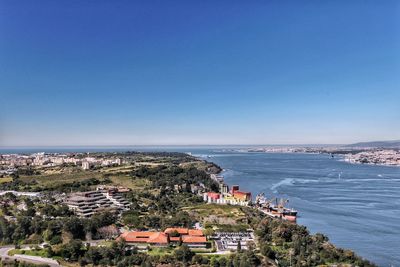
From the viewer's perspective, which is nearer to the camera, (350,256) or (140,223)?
(350,256)

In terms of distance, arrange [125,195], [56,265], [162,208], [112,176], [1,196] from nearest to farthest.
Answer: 1. [56,265]
2. [162,208]
3. [1,196]
4. [125,195]
5. [112,176]

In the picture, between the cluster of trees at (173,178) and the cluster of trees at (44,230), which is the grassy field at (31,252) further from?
the cluster of trees at (173,178)

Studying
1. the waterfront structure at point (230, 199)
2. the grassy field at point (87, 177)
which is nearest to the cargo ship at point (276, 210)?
the waterfront structure at point (230, 199)

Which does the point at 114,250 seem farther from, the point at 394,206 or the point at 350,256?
the point at 394,206

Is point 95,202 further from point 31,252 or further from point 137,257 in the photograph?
point 137,257

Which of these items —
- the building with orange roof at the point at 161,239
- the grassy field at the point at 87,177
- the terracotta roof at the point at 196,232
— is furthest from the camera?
the grassy field at the point at 87,177

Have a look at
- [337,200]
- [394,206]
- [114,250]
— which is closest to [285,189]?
[337,200]
